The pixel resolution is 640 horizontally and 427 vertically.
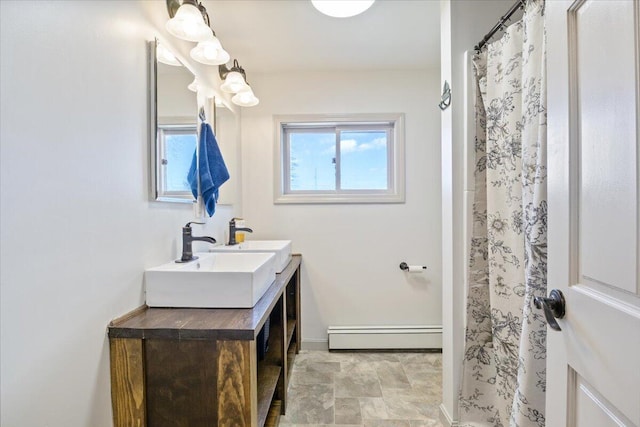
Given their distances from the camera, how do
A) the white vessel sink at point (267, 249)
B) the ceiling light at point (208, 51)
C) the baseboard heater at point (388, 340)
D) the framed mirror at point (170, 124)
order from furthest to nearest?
the baseboard heater at point (388, 340)
the white vessel sink at point (267, 249)
the ceiling light at point (208, 51)
the framed mirror at point (170, 124)

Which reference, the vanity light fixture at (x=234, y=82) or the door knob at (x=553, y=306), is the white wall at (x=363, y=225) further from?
the door knob at (x=553, y=306)

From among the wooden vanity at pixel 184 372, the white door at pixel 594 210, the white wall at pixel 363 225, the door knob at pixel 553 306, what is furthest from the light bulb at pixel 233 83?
the door knob at pixel 553 306

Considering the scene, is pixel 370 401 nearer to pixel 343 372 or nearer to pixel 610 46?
pixel 343 372

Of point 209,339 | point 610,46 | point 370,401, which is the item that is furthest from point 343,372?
point 610,46

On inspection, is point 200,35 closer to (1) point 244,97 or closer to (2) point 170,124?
(2) point 170,124

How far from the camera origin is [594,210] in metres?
0.66

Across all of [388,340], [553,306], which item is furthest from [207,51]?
[388,340]

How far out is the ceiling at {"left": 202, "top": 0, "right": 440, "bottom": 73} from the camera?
1.71m

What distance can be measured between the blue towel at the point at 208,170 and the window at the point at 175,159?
0.05m

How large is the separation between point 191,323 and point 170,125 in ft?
3.10

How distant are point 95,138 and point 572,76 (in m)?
1.38

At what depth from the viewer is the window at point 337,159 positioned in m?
2.58

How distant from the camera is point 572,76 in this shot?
72 cm

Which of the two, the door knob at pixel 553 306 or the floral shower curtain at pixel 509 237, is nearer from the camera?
the door knob at pixel 553 306
